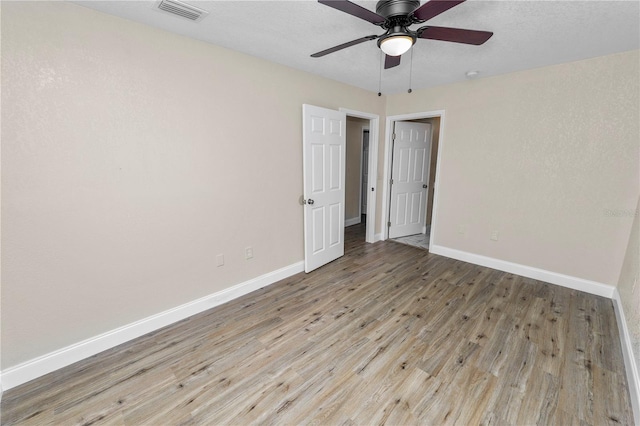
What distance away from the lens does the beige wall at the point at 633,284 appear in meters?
1.85

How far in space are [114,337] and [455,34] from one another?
10.9 ft

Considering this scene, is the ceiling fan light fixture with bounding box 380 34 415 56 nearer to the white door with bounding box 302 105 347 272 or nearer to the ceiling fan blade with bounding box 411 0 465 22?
the ceiling fan blade with bounding box 411 0 465 22

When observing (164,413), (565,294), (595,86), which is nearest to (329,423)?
(164,413)

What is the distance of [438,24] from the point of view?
1.99 meters

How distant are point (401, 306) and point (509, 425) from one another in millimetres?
1233

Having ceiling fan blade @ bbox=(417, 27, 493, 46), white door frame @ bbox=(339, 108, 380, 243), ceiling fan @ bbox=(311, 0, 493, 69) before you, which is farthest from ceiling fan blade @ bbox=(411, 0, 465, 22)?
white door frame @ bbox=(339, 108, 380, 243)

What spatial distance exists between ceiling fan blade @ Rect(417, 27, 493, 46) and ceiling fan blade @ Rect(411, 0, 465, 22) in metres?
0.11

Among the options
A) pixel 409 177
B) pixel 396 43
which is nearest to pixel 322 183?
pixel 396 43

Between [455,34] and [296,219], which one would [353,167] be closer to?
[296,219]

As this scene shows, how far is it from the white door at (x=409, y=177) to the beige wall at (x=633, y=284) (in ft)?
8.44

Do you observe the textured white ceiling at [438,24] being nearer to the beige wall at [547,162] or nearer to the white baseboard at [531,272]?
the beige wall at [547,162]

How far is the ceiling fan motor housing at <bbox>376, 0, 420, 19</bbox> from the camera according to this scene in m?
1.53

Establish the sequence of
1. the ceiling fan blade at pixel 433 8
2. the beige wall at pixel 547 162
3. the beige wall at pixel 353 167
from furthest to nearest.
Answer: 1. the beige wall at pixel 353 167
2. the beige wall at pixel 547 162
3. the ceiling fan blade at pixel 433 8

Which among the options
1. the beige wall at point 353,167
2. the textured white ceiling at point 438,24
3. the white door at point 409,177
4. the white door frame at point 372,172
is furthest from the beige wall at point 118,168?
the beige wall at point 353,167
